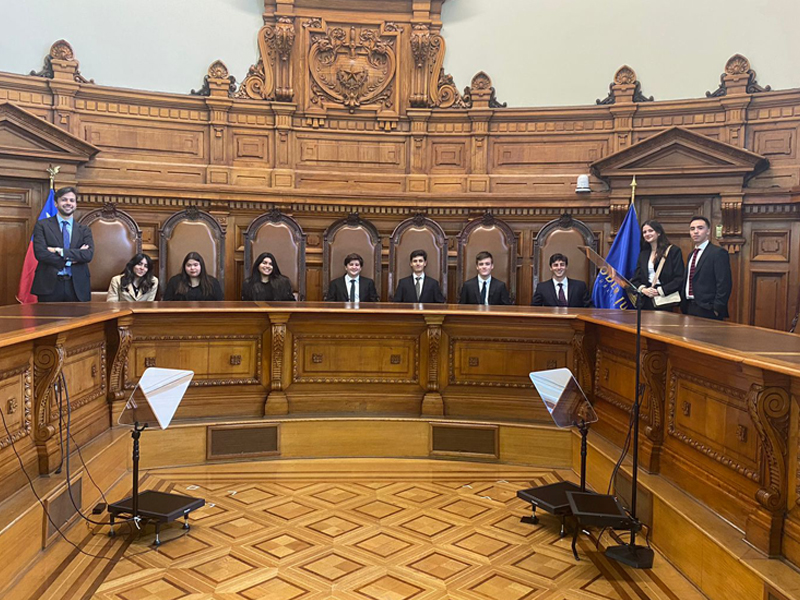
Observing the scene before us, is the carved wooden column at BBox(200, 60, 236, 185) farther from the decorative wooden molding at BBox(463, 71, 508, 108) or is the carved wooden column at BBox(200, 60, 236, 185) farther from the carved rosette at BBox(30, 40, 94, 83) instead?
the decorative wooden molding at BBox(463, 71, 508, 108)

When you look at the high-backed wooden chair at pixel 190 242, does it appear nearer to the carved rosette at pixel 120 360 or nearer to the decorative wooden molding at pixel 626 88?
the carved rosette at pixel 120 360

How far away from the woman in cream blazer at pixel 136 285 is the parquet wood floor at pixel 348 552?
1.89 meters

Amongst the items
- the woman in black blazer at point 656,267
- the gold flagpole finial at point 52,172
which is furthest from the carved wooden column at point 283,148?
the woman in black blazer at point 656,267

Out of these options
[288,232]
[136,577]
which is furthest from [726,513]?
[288,232]

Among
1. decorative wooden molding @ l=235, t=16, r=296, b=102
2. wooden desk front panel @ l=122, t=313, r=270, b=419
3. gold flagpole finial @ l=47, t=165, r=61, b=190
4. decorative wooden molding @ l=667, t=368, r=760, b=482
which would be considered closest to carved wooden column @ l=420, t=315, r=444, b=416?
wooden desk front panel @ l=122, t=313, r=270, b=419

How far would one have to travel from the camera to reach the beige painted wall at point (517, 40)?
5.86 metres

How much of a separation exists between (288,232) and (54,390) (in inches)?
126

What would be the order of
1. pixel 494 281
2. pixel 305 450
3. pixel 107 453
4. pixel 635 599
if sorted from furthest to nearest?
pixel 494 281 → pixel 305 450 → pixel 107 453 → pixel 635 599

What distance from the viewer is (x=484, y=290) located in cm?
525

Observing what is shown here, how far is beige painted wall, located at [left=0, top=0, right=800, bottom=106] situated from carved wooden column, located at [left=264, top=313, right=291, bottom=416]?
330 cm

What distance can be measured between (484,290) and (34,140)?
3874 mm

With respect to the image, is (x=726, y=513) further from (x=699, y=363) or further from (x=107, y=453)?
(x=107, y=453)

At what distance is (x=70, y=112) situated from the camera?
5.86 meters

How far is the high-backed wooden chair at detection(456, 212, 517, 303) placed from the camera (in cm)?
603
